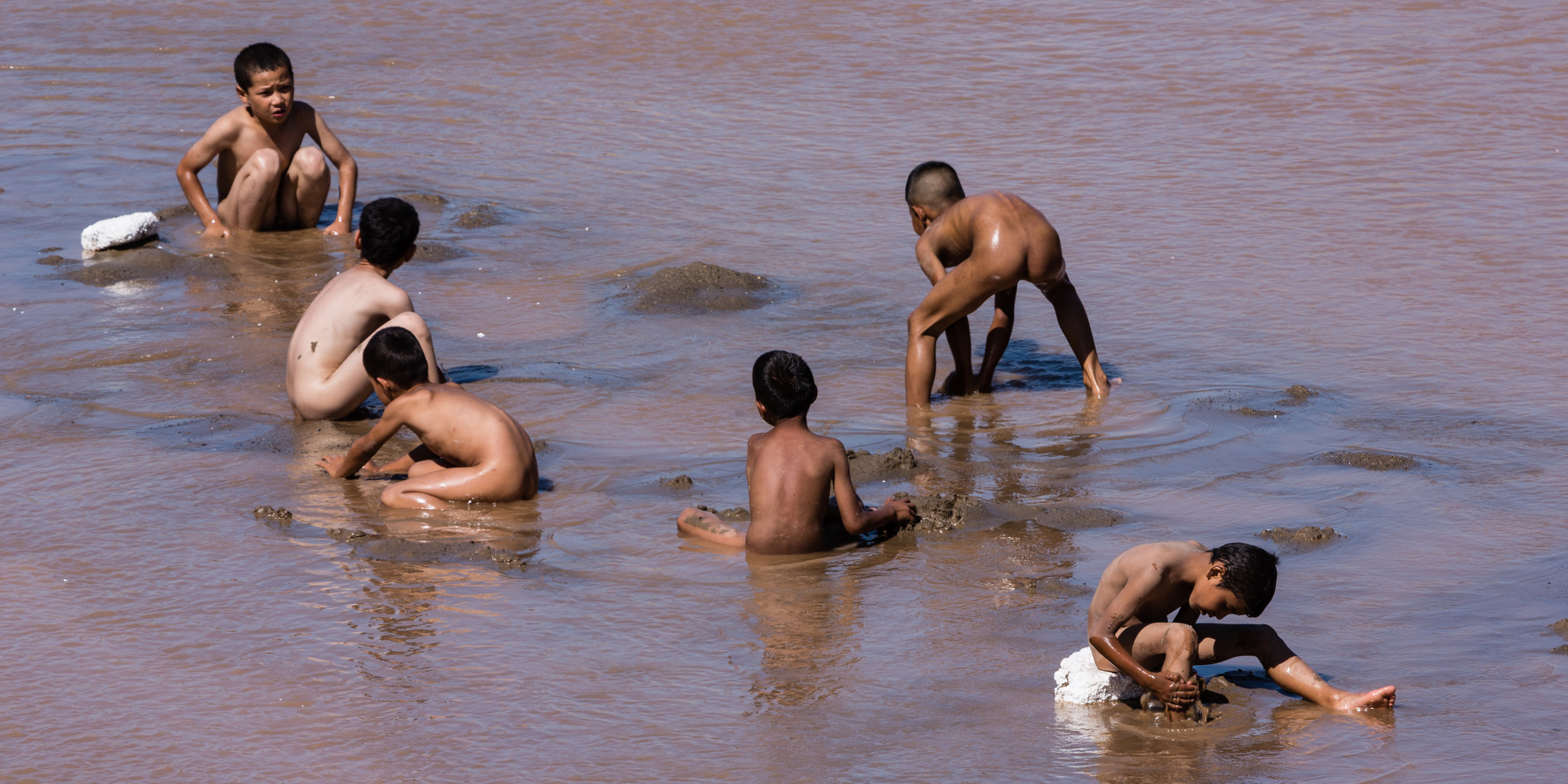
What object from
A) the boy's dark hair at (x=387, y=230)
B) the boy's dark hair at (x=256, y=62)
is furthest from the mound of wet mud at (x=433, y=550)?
the boy's dark hair at (x=256, y=62)

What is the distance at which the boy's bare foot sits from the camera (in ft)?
13.0

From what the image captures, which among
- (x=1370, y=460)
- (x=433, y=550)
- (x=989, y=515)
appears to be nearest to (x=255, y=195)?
(x=433, y=550)

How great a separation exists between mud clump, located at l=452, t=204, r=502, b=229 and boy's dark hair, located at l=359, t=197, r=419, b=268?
10.5 feet

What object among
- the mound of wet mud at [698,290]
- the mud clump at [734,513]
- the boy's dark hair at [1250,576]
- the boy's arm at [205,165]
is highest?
the boy's arm at [205,165]

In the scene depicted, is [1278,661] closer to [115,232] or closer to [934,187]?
[934,187]

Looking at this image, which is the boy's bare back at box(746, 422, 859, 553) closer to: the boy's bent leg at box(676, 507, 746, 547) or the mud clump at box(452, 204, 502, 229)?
the boy's bent leg at box(676, 507, 746, 547)

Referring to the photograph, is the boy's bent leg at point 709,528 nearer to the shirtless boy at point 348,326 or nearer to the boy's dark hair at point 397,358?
the boy's dark hair at point 397,358

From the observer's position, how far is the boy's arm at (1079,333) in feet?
22.9

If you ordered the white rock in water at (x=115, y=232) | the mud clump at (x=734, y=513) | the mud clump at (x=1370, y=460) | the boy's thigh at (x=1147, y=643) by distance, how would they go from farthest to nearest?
1. the white rock in water at (x=115, y=232)
2. the mud clump at (x=1370, y=460)
3. the mud clump at (x=734, y=513)
4. the boy's thigh at (x=1147, y=643)

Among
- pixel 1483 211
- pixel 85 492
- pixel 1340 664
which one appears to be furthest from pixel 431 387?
pixel 1483 211

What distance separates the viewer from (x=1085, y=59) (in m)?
13.3

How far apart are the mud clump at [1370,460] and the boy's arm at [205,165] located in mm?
6412

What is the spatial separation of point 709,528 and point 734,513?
30 centimetres

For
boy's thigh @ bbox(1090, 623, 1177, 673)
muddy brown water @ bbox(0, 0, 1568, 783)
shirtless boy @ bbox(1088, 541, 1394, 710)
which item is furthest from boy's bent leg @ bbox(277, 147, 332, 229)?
boy's thigh @ bbox(1090, 623, 1177, 673)
